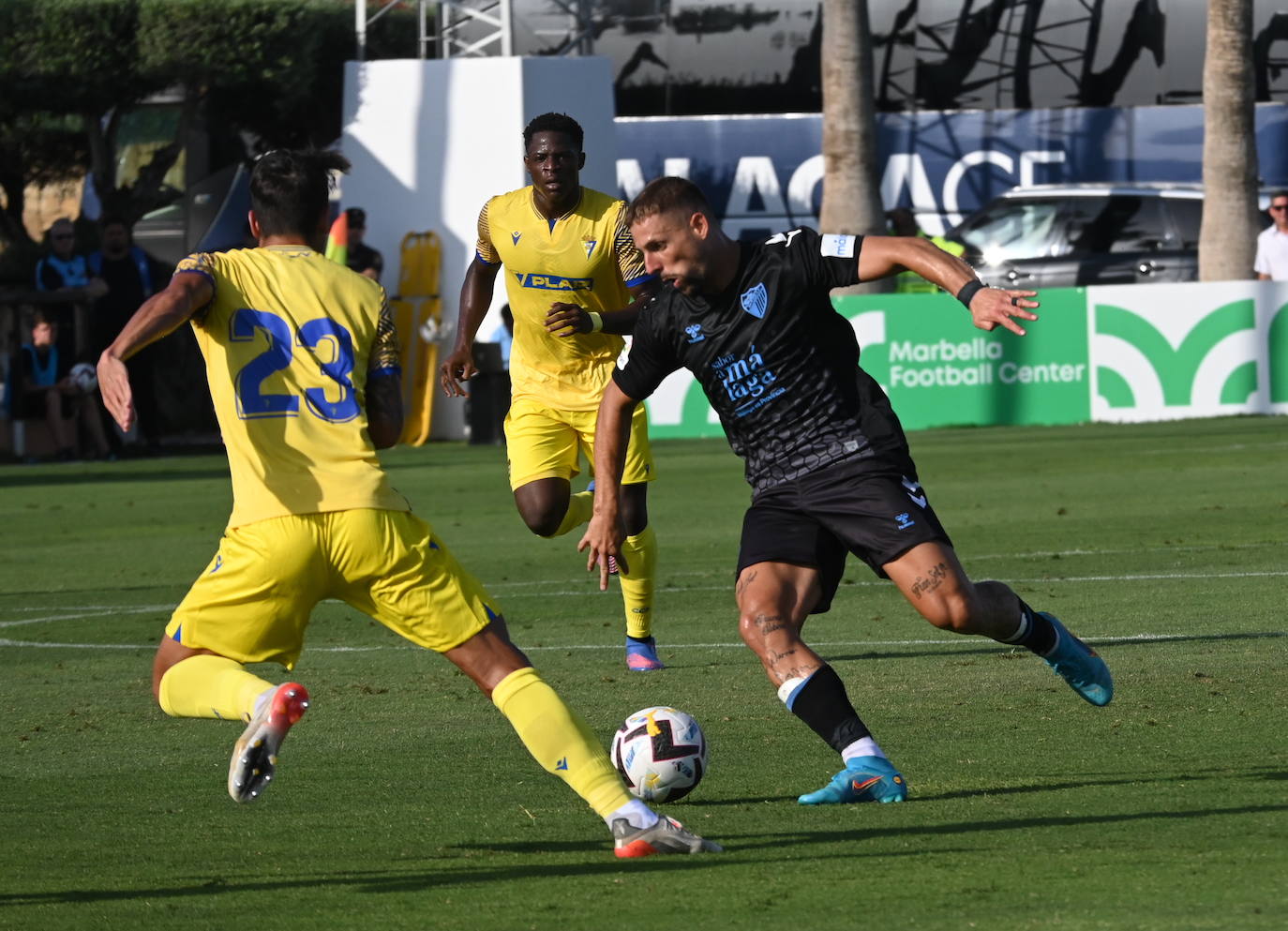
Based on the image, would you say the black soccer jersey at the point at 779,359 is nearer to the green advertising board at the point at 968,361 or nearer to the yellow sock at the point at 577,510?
the yellow sock at the point at 577,510

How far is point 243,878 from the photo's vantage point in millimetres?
5562

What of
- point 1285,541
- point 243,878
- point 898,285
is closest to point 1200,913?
point 243,878

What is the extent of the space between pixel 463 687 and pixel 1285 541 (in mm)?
6126

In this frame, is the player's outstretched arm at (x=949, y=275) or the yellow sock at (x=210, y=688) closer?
the yellow sock at (x=210, y=688)

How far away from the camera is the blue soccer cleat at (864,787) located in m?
6.35

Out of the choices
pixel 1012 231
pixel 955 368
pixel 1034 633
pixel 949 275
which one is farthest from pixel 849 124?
pixel 949 275

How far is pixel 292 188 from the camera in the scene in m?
Result: 5.91

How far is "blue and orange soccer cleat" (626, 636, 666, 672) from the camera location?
951 centimetres

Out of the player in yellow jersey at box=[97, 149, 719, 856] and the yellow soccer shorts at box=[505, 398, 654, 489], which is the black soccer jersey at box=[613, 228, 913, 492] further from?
the yellow soccer shorts at box=[505, 398, 654, 489]

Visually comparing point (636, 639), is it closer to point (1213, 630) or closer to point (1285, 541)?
point (1213, 630)

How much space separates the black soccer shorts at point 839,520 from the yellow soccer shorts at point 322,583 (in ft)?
4.38

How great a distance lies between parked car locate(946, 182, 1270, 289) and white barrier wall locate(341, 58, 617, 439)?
535 centimetres

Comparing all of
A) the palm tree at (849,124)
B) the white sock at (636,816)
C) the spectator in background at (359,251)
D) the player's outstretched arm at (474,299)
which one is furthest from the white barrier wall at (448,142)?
the white sock at (636,816)

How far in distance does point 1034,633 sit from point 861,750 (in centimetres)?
96
